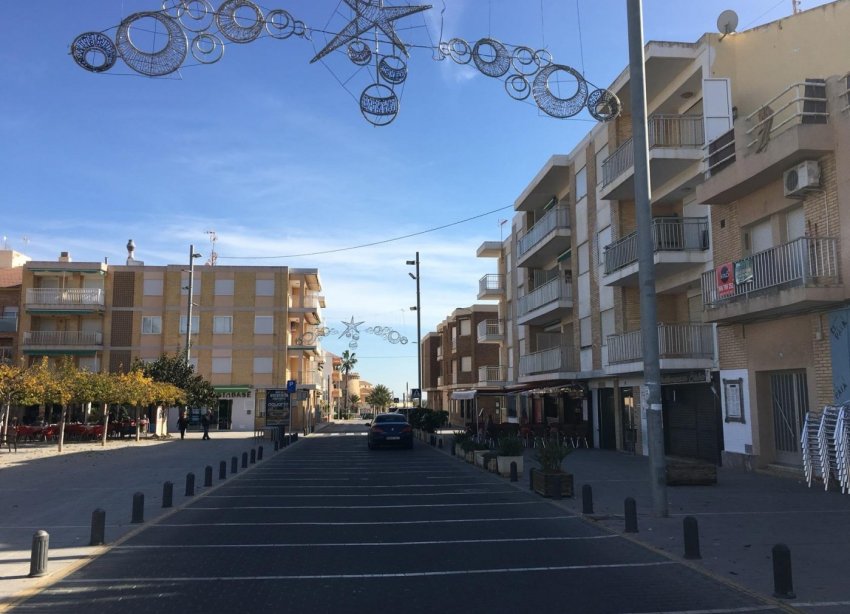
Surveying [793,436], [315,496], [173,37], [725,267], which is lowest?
[315,496]

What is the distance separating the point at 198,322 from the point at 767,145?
44575mm

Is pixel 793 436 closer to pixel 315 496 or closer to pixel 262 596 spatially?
pixel 315 496

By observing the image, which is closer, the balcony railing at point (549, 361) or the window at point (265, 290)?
the balcony railing at point (549, 361)

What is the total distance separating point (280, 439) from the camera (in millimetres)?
30469

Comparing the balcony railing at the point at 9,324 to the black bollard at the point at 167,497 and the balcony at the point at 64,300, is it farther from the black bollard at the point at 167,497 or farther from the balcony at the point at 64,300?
the black bollard at the point at 167,497

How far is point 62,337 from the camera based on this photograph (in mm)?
50562

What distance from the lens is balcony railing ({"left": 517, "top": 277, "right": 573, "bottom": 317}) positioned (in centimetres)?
3070

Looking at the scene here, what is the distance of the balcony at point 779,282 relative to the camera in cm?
1388

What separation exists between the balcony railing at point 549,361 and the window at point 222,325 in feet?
85.1

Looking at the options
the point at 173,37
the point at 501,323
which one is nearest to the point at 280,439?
the point at 501,323

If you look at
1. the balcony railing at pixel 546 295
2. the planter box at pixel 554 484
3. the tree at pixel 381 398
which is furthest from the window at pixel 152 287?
the tree at pixel 381 398

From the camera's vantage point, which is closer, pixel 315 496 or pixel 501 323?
pixel 315 496

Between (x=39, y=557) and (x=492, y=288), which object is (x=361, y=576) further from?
(x=492, y=288)

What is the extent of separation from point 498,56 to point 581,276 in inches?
739
